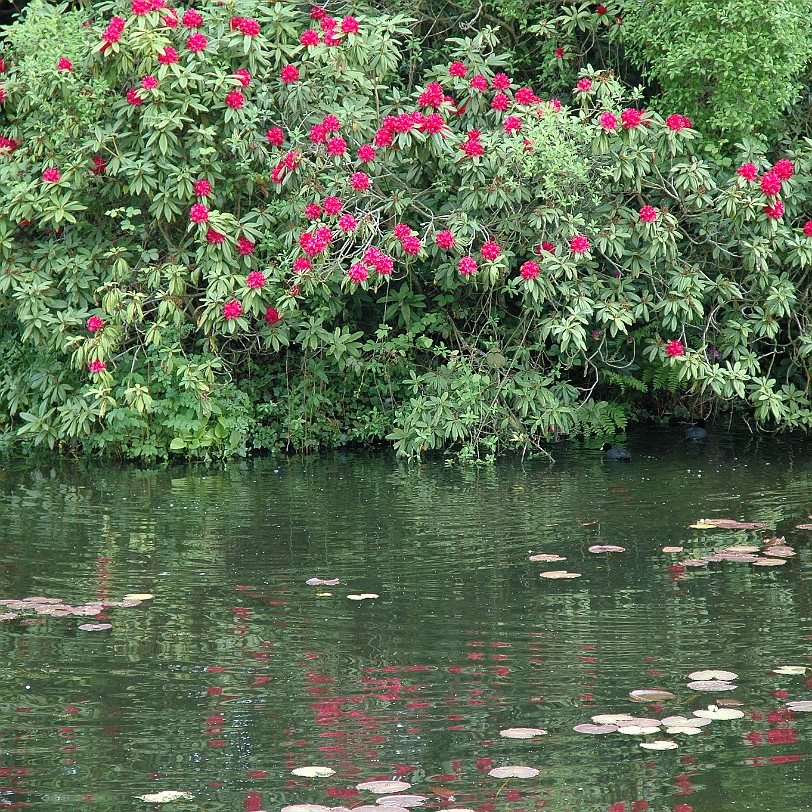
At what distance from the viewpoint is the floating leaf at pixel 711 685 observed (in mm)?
4402

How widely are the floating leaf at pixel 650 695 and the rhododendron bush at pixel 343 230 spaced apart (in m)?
3.76

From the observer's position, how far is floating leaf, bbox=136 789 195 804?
3.66 metres

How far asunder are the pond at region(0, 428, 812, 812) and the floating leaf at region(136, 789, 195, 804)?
0.05 feet

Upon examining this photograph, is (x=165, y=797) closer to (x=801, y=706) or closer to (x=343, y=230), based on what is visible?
(x=801, y=706)

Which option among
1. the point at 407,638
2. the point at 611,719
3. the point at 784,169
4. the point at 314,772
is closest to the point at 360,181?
the point at 784,169

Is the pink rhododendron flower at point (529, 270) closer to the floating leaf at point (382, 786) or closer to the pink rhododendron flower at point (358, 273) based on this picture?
the pink rhododendron flower at point (358, 273)

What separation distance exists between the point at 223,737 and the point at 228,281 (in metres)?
4.44

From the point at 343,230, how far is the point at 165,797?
4.61 m

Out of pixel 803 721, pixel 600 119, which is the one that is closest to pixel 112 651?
pixel 803 721

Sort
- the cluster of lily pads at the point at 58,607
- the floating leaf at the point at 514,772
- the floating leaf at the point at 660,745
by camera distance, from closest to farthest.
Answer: the floating leaf at the point at 514,772 → the floating leaf at the point at 660,745 → the cluster of lily pads at the point at 58,607

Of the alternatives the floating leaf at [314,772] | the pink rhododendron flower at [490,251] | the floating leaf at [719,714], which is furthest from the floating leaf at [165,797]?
the pink rhododendron flower at [490,251]

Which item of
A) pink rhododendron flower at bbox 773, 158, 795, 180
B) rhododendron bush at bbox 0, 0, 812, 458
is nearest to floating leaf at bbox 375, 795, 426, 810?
rhododendron bush at bbox 0, 0, 812, 458

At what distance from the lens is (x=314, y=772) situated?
378 cm

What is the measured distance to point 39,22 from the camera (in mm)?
8367
